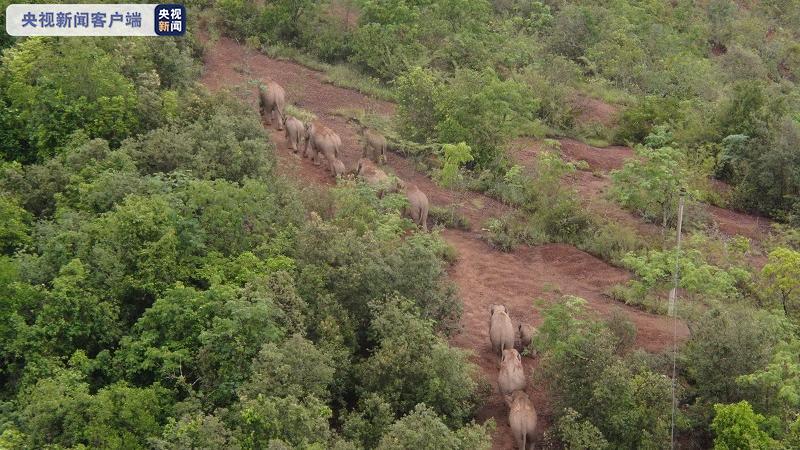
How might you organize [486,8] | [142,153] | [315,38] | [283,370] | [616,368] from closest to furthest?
[283,370]
[616,368]
[142,153]
[315,38]
[486,8]

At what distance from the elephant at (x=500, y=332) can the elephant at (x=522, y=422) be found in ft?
5.21

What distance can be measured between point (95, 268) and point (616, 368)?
6.47m

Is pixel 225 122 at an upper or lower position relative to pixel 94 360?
upper

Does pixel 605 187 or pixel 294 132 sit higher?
pixel 294 132

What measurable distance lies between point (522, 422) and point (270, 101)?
990cm

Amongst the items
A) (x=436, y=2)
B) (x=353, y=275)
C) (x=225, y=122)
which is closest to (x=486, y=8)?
(x=436, y=2)

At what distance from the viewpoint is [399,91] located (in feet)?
67.6

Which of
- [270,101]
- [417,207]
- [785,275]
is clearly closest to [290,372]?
[417,207]

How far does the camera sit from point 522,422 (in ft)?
A: 38.9

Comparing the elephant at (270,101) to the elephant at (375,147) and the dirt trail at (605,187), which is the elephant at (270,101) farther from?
the dirt trail at (605,187)

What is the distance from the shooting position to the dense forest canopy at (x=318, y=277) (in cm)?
1095

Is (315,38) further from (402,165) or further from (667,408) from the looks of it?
(667,408)

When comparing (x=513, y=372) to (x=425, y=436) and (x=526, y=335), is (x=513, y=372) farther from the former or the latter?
(x=425, y=436)

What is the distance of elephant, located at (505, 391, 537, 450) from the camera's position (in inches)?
467
